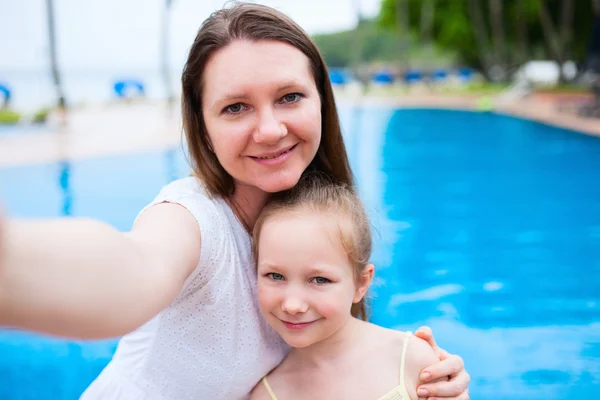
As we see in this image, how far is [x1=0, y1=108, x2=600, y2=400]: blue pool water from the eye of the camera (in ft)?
8.96

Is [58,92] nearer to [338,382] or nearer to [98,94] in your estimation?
[338,382]

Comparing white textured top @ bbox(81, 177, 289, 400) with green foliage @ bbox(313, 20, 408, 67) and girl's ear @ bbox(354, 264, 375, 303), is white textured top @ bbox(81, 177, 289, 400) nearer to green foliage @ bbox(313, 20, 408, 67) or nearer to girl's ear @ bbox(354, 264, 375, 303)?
girl's ear @ bbox(354, 264, 375, 303)

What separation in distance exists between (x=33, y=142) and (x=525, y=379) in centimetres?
909

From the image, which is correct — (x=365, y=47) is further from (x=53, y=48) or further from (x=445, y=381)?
(x=445, y=381)

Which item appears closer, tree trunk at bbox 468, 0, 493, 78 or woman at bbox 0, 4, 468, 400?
woman at bbox 0, 4, 468, 400

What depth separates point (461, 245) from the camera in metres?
4.36

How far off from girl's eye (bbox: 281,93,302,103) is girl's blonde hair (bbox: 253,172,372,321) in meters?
0.26

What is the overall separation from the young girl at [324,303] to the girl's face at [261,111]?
12 cm

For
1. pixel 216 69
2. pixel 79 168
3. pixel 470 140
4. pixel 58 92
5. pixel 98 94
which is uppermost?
pixel 98 94

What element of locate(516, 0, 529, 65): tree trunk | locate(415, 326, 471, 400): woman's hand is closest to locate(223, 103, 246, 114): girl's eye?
locate(415, 326, 471, 400): woman's hand

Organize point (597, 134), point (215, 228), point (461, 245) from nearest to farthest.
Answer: point (215, 228) < point (461, 245) < point (597, 134)

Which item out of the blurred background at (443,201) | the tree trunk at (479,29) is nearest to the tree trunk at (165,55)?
the blurred background at (443,201)

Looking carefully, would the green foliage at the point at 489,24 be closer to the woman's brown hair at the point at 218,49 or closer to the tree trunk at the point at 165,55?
the tree trunk at the point at 165,55

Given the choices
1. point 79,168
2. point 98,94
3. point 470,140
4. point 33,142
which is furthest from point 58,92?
point 98,94
